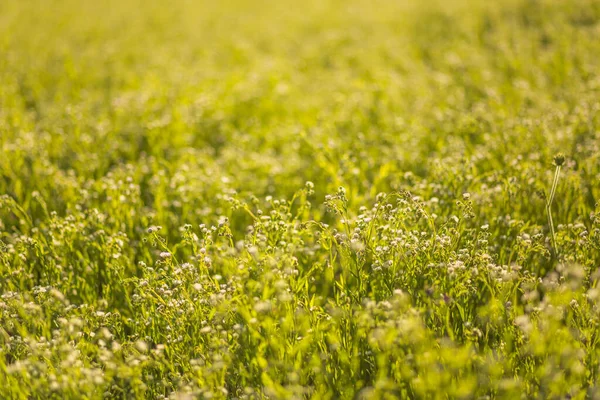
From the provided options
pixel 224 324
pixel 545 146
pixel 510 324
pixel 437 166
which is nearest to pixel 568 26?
pixel 545 146

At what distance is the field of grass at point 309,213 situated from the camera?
245 cm

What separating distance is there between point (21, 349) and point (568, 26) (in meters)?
8.81

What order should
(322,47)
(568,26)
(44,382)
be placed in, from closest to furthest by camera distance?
(44,382), (568,26), (322,47)

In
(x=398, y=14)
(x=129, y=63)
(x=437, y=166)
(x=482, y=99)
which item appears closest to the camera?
(x=437, y=166)

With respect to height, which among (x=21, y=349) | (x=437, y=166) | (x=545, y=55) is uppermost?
(x=545, y=55)

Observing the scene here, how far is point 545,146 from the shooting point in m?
4.23

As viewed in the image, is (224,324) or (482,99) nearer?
(224,324)

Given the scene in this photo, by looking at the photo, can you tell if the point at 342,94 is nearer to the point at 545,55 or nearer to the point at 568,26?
the point at 545,55

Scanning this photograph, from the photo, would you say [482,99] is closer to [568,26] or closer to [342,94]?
[342,94]

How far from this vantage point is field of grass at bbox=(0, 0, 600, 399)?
245 centimetres

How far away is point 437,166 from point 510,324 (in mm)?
1713

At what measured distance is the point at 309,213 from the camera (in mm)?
4297

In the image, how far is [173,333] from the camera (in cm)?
274

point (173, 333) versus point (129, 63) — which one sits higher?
point (129, 63)
